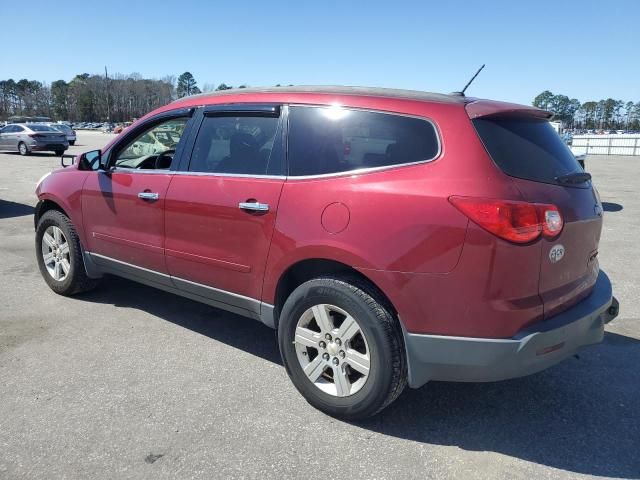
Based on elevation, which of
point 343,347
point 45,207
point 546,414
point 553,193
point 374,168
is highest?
point 374,168

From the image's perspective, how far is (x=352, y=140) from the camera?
2.99m

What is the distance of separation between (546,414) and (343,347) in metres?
1.27

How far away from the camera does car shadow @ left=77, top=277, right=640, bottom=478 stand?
2.70 metres

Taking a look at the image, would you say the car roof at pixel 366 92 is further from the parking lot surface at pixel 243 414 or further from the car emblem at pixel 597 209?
the parking lot surface at pixel 243 414

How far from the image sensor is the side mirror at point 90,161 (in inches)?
179

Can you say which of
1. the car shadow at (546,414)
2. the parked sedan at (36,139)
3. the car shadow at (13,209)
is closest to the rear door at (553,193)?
the car shadow at (546,414)

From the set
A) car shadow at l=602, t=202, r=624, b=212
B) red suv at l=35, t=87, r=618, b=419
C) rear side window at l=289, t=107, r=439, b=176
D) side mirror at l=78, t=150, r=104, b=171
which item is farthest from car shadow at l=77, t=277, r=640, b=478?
car shadow at l=602, t=202, r=624, b=212

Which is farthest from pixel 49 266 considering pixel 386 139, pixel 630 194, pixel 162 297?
pixel 630 194

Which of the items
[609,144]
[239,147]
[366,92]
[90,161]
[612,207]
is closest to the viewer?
[366,92]

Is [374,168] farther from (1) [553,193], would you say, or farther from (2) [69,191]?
(2) [69,191]

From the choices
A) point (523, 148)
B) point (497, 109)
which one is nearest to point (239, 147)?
point (497, 109)

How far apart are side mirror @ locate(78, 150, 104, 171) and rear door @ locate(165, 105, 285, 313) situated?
121 cm

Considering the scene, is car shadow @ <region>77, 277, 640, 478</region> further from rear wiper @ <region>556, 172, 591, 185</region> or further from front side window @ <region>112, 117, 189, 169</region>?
front side window @ <region>112, 117, 189, 169</region>

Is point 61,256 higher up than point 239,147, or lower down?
lower down
